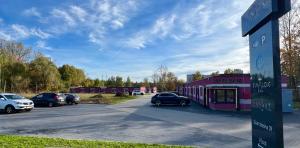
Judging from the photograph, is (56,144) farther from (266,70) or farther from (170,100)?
(170,100)

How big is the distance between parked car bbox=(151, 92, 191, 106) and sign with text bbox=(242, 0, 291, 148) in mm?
29129

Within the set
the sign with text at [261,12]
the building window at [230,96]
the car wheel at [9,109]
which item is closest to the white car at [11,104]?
the car wheel at [9,109]

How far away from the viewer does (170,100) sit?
3481 cm

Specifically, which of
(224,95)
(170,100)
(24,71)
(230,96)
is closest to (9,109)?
(170,100)

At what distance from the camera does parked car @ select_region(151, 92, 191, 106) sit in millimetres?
34562

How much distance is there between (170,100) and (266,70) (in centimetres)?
3037

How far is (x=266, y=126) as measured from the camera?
4.69 meters

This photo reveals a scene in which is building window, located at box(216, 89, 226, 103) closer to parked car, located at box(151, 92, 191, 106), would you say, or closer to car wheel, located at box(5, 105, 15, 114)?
parked car, located at box(151, 92, 191, 106)

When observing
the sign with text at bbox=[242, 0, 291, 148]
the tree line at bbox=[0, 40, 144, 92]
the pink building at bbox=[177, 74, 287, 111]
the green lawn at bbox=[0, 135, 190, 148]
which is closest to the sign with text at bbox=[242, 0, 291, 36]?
the sign with text at bbox=[242, 0, 291, 148]

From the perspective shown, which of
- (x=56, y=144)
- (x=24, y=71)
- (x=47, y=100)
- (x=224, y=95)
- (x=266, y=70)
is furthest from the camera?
(x=24, y=71)

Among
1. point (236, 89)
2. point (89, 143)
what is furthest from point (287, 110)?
point (89, 143)

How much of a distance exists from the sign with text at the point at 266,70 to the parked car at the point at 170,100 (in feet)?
95.6

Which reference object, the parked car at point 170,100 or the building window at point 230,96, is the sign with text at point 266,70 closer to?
the building window at point 230,96

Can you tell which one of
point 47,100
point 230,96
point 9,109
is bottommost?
point 9,109
